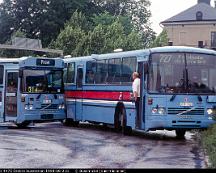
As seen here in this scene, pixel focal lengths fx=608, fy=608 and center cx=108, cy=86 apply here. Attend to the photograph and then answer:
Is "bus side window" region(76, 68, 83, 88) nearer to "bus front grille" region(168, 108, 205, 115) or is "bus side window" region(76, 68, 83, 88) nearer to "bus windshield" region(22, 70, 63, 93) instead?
"bus windshield" region(22, 70, 63, 93)

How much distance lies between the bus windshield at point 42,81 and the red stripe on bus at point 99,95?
91cm

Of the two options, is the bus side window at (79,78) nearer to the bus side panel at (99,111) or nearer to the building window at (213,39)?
the bus side panel at (99,111)

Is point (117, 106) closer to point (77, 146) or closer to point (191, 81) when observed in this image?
point (191, 81)

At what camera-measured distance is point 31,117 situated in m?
24.2

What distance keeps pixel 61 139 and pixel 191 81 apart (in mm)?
4481

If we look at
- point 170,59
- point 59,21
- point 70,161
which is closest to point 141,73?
point 170,59

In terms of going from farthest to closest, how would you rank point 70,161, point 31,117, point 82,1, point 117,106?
point 82,1
point 31,117
point 117,106
point 70,161

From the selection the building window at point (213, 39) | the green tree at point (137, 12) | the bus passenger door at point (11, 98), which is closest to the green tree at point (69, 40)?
the green tree at point (137, 12)

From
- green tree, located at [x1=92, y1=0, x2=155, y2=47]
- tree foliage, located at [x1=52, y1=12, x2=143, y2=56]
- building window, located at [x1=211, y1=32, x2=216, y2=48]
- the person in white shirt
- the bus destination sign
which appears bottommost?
the person in white shirt

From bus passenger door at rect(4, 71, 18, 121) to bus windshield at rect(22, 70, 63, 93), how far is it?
1.56ft

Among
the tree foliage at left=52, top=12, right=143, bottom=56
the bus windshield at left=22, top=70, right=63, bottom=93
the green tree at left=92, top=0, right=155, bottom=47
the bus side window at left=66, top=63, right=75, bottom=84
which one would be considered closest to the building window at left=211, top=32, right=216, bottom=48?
the green tree at left=92, top=0, right=155, bottom=47

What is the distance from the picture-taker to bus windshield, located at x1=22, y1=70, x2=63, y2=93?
79.4 ft

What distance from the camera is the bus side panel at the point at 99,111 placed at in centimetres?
2222

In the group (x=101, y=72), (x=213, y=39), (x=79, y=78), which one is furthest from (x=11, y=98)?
(x=213, y=39)
